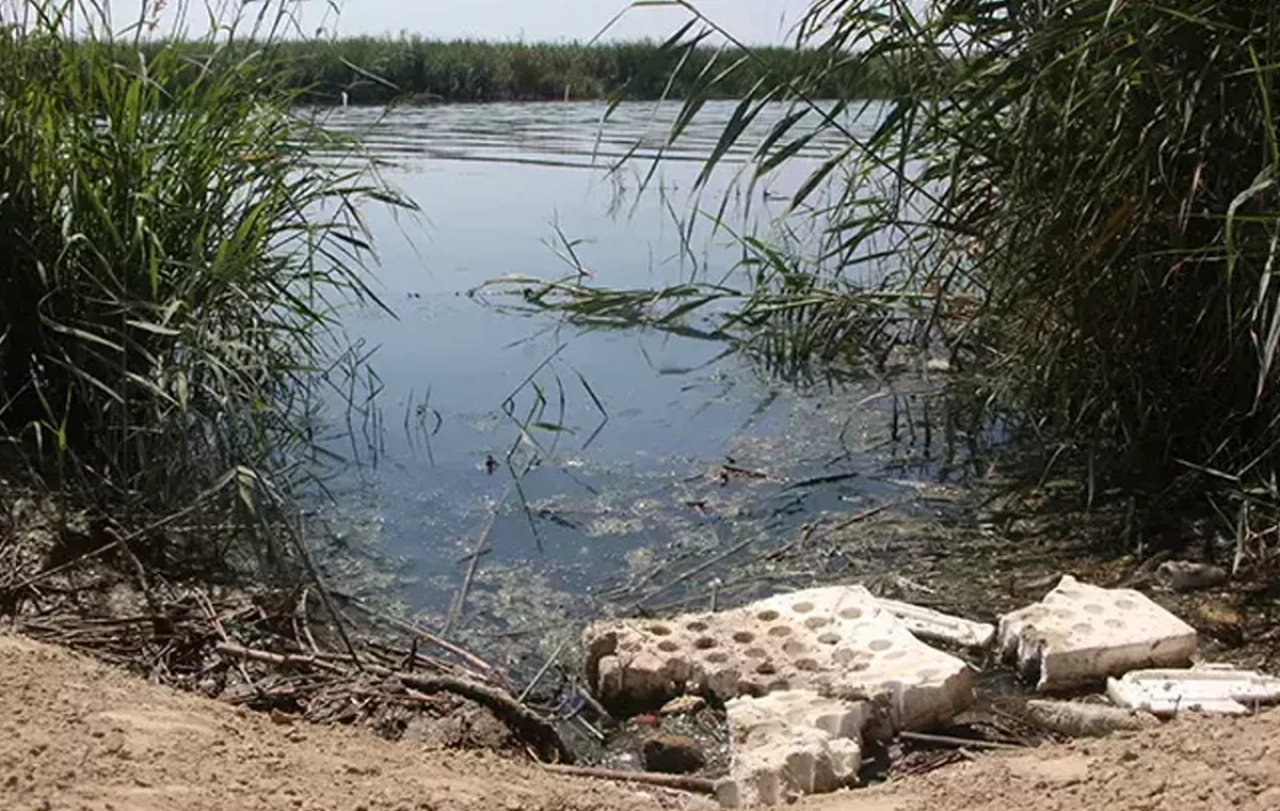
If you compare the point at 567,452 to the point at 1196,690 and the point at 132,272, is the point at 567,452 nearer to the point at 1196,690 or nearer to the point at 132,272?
the point at 132,272

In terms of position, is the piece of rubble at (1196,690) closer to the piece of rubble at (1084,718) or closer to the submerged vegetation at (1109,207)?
the piece of rubble at (1084,718)

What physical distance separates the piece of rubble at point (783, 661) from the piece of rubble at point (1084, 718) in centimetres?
16

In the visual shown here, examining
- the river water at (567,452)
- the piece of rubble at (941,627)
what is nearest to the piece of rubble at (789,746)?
the piece of rubble at (941,627)

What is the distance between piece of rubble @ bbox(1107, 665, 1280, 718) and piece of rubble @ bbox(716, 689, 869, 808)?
0.53 metres

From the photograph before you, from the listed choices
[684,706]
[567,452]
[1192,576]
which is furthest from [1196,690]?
[567,452]

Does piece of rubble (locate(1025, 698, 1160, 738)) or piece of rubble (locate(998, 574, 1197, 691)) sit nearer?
piece of rubble (locate(1025, 698, 1160, 738))

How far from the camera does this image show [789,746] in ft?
8.78

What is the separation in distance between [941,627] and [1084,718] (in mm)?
552

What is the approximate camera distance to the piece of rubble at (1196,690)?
2824mm

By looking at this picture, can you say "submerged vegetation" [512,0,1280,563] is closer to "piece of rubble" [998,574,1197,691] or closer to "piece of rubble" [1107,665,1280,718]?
"piece of rubble" [998,574,1197,691]

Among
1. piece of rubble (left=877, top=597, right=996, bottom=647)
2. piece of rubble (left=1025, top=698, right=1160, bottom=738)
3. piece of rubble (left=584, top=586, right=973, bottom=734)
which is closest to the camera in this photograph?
piece of rubble (left=1025, top=698, right=1160, bottom=738)

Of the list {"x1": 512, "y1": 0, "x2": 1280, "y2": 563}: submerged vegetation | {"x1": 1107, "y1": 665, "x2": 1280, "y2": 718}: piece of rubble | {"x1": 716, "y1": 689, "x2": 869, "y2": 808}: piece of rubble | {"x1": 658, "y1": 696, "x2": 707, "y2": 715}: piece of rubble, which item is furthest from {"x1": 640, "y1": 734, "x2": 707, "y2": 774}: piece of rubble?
{"x1": 512, "y1": 0, "x2": 1280, "y2": 563}: submerged vegetation

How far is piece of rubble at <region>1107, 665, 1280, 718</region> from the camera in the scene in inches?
111

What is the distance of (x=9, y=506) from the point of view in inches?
137
